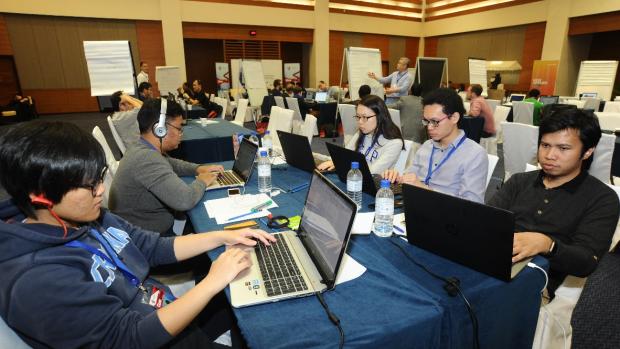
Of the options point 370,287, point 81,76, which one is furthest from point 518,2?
point 81,76

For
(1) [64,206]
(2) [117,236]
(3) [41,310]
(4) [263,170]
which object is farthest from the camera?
(4) [263,170]

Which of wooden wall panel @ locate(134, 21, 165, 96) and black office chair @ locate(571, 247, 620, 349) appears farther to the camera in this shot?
wooden wall panel @ locate(134, 21, 165, 96)

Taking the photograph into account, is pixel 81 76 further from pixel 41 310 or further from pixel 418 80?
pixel 41 310

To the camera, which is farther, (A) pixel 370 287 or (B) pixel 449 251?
(B) pixel 449 251

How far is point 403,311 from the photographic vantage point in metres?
0.98

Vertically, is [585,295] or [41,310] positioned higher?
[41,310]

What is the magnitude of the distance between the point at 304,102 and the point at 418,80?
2627mm

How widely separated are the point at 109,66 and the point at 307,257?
7.97ft

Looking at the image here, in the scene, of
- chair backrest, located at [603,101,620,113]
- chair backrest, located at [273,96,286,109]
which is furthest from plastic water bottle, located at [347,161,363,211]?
chair backrest, located at [603,101,620,113]

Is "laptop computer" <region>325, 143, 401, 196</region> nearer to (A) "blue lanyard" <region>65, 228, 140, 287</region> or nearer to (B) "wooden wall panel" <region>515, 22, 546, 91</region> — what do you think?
(A) "blue lanyard" <region>65, 228, 140, 287</region>

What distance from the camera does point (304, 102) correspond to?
317 inches

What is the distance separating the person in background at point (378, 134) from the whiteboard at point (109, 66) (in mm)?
1746

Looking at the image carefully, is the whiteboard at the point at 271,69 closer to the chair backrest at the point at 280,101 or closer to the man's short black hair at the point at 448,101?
the chair backrest at the point at 280,101

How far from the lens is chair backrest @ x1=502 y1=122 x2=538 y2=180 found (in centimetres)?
315
